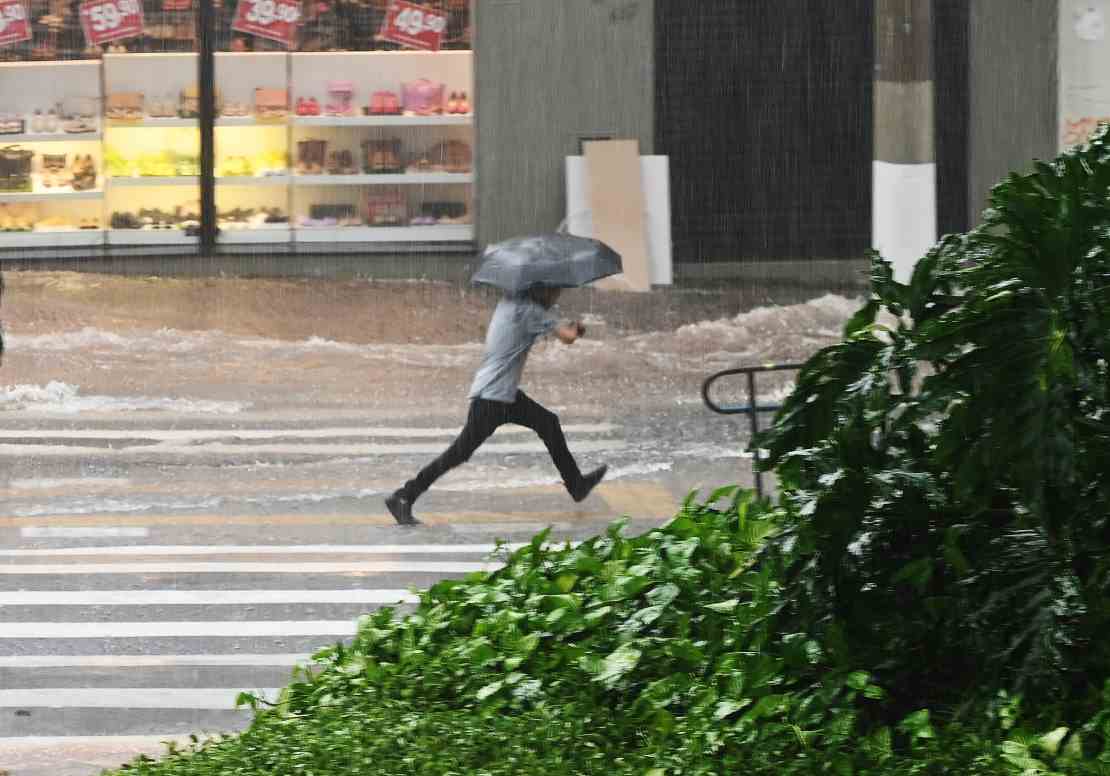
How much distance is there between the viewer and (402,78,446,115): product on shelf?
63.4ft

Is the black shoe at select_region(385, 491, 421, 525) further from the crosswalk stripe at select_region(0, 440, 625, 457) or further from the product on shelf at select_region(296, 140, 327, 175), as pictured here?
the product on shelf at select_region(296, 140, 327, 175)

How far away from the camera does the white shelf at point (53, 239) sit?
18891 millimetres

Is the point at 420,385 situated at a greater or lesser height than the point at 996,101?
lesser

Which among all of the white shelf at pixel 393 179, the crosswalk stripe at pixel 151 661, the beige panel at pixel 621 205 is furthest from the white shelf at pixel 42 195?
the crosswalk stripe at pixel 151 661

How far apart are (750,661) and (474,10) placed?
14456 millimetres

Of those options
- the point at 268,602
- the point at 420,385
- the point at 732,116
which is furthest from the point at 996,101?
the point at 268,602

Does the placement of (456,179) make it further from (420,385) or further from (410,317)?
(420,385)

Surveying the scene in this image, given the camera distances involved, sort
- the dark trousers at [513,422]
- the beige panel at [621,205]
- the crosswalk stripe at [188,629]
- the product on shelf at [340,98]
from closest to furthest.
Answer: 1. the crosswalk stripe at [188,629]
2. the dark trousers at [513,422]
3. the beige panel at [621,205]
4. the product on shelf at [340,98]

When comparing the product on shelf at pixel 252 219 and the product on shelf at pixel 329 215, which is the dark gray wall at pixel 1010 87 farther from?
the product on shelf at pixel 252 219

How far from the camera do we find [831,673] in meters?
5.21

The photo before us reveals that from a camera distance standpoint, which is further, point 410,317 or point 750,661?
point 410,317

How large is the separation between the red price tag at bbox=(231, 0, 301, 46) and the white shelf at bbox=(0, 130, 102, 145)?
1739mm

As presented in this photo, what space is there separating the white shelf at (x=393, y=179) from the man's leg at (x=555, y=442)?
8.77 meters

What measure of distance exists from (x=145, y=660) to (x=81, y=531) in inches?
98.5
